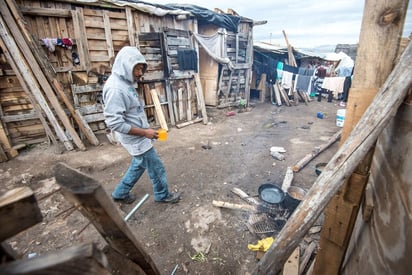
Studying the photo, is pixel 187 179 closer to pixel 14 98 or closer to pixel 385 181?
pixel 385 181

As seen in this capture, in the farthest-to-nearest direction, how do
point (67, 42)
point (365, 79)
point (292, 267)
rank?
point (67, 42)
point (292, 267)
point (365, 79)

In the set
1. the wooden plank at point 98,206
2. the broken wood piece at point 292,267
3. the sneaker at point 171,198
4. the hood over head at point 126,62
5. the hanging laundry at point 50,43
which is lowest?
the sneaker at point 171,198

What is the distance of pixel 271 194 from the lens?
11.4ft

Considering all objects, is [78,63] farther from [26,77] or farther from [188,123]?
[188,123]

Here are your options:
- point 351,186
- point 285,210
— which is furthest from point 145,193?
point 351,186

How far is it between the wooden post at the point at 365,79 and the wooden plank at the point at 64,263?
4.60 ft

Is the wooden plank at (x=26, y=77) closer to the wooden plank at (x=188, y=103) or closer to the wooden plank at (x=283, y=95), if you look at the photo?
the wooden plank at (x=188, y=103)

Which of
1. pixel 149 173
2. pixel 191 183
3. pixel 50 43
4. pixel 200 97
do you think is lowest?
pixel 191 183

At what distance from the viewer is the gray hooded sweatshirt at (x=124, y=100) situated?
8.51ft

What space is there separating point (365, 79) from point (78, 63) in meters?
6.33

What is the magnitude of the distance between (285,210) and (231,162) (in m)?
2.01

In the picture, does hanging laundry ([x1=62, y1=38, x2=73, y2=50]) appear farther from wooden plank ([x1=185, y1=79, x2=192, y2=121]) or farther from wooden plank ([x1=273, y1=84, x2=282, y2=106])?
wooden plank ([x1=273, y1=84, x2=282, y2=106])

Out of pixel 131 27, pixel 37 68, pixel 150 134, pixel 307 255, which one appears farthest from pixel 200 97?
pixel 307 255

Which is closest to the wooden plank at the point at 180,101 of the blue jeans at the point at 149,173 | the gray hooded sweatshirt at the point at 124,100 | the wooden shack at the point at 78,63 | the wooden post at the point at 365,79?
the wooden shack at the point at 78,63
